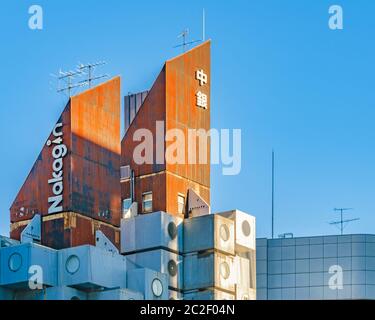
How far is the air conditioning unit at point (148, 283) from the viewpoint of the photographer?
216 ft

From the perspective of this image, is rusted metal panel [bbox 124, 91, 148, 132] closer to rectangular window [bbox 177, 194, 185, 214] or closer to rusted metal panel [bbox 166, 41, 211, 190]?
rusted metal panel [bbox 166, 41, 211, 190]

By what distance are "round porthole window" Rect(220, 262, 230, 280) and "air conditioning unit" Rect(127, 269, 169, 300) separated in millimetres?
7121

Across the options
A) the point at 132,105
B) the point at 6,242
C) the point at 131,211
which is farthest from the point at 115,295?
the point at 132,105

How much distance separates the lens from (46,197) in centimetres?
6769

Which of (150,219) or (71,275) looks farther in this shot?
(150,219)

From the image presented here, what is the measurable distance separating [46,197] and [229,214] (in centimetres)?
1560

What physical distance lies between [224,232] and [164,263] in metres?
5.23

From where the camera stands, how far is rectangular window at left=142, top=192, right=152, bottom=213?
79562 mm

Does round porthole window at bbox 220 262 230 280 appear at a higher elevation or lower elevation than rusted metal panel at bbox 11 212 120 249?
lower

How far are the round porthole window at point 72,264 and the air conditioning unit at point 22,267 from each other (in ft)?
4.61

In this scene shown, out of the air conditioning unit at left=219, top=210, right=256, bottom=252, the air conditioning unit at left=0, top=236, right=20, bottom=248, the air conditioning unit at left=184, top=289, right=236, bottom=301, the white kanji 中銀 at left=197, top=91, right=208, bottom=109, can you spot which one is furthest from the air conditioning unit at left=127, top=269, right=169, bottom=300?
the white kanji 中銀 at left=197, top=91, right=208, bottom=109

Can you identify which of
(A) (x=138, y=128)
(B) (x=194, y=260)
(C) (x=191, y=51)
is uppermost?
(C) (x=191, y=51)
